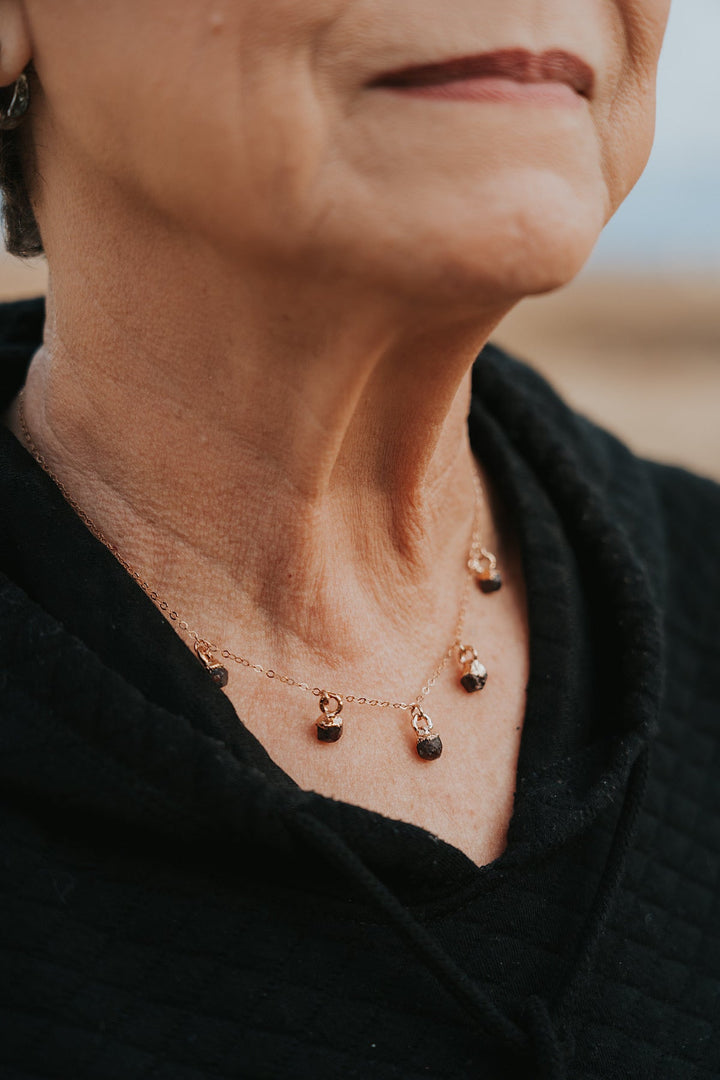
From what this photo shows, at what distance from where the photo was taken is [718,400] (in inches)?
308

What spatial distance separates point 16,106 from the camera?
1.37 metres

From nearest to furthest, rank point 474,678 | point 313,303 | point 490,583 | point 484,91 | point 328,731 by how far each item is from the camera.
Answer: point 484,91, point 313,303, point 328,731, point 474,678, point 490,583

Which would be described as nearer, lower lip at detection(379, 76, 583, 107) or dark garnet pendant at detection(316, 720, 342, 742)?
lower lip at detection(379, 76, 583, 107)

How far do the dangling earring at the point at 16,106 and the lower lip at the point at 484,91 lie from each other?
56cm

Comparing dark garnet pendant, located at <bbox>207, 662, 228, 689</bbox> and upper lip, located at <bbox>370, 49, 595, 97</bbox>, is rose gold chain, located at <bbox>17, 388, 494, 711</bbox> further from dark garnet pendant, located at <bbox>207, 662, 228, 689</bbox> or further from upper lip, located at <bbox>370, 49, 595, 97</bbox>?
upper lip, located at <bbox>370, 49, 595, 97</bbox>

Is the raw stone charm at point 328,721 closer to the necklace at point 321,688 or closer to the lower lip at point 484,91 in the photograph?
the necklace at point 321,688

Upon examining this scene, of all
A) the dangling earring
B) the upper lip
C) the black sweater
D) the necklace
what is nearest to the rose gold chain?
the necklace

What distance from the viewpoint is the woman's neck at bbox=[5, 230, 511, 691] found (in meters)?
1.29

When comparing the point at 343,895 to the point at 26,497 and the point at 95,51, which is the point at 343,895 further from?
the point at 95,51

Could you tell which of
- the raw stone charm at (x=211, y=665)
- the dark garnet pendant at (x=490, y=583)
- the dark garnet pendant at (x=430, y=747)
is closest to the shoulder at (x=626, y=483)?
the dark garnet pendant at (x=490, y=583)

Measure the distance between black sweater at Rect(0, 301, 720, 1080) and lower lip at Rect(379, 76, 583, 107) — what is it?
27.1 inches

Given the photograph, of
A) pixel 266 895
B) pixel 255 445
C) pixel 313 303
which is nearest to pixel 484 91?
pixel 313 303

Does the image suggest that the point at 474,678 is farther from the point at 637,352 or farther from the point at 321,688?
the point at 637,352

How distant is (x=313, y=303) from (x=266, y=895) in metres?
0.73
